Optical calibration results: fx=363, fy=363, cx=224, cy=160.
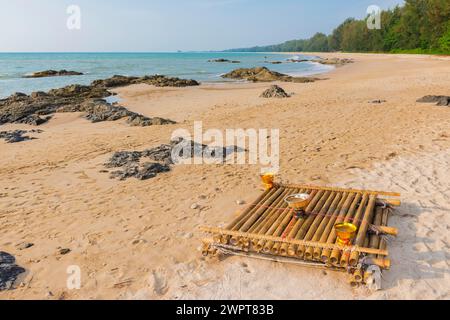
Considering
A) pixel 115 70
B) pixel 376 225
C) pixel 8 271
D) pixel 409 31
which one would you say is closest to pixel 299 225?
pixel 376 225

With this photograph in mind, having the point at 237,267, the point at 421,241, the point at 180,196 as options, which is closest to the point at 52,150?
the point at 180,196

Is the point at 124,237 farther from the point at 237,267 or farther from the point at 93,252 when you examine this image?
the point at 237,267

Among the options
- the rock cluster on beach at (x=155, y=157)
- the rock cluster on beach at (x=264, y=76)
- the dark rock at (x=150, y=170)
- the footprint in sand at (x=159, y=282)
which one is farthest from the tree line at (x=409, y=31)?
the footprint in sand at (x=159, y=282)

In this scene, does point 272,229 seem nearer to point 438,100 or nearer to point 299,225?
point 299,225

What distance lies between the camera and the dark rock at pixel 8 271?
5.06m

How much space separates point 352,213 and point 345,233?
3.92 feet

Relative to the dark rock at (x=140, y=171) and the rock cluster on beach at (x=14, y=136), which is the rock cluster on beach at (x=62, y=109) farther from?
the dark rock at (x=140, y=171)

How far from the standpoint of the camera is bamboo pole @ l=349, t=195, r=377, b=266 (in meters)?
4.74

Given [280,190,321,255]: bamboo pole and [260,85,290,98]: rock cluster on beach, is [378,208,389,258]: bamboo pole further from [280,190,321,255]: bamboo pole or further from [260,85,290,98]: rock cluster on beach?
[260,85,290,98]: rock cluster on beach

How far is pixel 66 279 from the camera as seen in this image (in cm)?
514

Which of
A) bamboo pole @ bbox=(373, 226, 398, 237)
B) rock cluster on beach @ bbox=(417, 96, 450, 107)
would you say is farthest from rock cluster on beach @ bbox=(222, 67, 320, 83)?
bamboo pole @ bbox=(373, 226, 398, 237)

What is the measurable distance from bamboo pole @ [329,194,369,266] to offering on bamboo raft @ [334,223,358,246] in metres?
0.16

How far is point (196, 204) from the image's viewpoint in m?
7.40

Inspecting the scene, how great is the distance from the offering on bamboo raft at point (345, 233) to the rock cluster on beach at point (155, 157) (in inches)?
210
